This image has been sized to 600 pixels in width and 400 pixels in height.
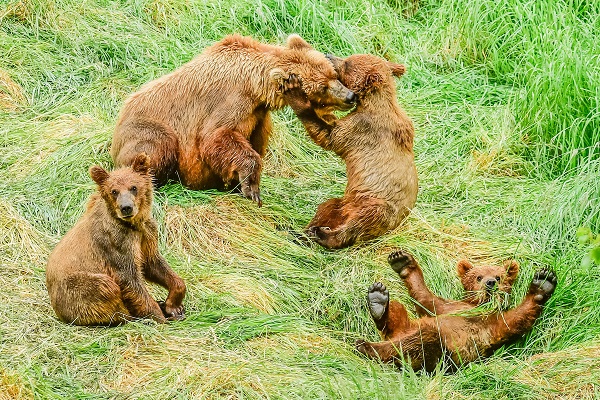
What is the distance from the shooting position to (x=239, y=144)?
8211 mm

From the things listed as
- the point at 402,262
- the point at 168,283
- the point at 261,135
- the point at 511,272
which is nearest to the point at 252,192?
the point at 261,135

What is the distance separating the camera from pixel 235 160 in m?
8.15

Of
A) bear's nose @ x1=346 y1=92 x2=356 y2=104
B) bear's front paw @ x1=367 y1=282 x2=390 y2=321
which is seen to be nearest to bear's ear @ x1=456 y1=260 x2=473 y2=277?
bear's front paw @ x1=367 y1=282 x2=390 y2=321

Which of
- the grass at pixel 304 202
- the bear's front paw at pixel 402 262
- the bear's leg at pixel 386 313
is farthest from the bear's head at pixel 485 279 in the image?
the bear's leg at pixel 386 313

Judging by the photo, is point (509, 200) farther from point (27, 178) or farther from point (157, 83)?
point (27, 178)

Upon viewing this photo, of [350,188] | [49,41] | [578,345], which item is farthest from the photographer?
[49,41]

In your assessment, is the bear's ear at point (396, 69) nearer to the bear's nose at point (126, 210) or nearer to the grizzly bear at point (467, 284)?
the grizzly bear at point (467, 284)

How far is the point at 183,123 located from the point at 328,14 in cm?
290

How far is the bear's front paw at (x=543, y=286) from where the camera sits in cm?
716

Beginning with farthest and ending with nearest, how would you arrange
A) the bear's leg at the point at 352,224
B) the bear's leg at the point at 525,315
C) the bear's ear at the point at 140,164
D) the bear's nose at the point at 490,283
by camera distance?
1. the bear's leg at the point at 352,224
2. the bear's nose at the point at 490,283
3. the bear's leg at the point at 525,315
4. the bear's ear at the point at 140,164

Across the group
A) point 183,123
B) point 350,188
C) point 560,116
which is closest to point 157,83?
point 183,123

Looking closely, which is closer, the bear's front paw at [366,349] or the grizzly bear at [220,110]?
the bear's front paw at [366,349]

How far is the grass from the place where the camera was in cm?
633

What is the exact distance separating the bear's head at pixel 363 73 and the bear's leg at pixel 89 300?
257 centimetres
